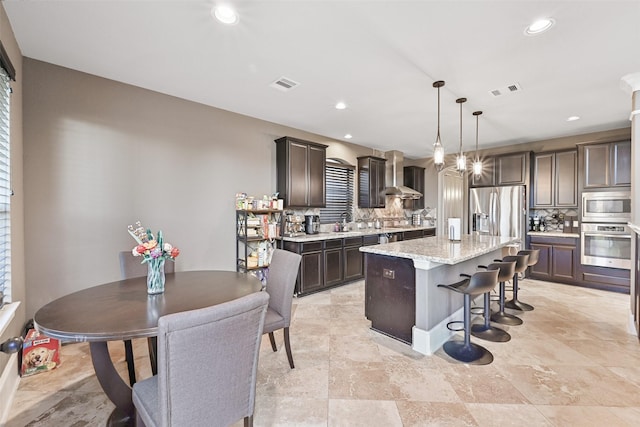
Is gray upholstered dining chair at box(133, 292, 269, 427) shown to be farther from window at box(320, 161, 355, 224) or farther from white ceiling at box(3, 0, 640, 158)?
window at box(320, 161, 355, 224)

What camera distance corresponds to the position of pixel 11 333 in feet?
6.72

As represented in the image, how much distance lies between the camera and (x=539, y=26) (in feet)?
6.79

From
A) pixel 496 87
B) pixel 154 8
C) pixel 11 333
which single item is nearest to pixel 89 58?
pixel 154 8

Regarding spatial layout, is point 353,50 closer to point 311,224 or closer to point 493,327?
point 311,224

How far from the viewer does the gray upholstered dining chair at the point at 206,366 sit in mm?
1042

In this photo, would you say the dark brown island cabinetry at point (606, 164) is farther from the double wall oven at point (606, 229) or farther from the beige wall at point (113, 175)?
the beige wall at point (113, 175)

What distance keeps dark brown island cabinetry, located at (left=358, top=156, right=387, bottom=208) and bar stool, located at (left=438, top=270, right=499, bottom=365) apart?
10.8ft

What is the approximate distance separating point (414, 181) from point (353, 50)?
5134 mm

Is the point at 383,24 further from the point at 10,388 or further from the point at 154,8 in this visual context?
the point at 10,388

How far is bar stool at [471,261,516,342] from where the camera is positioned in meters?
2.76

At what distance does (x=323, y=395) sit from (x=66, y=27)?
3.37 m

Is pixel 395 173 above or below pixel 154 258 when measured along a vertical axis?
above

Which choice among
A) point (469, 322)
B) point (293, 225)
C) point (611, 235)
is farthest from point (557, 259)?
point (293, 225)

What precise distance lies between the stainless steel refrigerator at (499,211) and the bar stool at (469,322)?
11.2 ft
